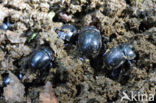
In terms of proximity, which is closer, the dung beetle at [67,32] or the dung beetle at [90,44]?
the dung beetle at [90,44]

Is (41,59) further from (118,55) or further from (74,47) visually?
(118,55)

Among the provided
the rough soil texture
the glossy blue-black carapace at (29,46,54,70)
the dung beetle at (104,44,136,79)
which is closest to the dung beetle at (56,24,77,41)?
the rough soil texture

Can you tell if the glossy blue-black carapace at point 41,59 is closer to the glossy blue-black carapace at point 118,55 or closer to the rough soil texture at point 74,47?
the rough soil texture at point 74,47

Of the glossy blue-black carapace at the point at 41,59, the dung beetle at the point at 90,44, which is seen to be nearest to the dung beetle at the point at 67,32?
the dung beetle at the point at 90,44

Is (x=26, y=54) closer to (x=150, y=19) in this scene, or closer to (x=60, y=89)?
(x=60, y=89)

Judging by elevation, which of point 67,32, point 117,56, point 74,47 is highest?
point 67,32

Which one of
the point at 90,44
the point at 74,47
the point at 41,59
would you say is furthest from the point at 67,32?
the point at 41,59

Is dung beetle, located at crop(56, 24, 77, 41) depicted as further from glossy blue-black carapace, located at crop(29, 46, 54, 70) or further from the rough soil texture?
glossy blue-black carapace, located at crop(29, 46, 54, 70)
